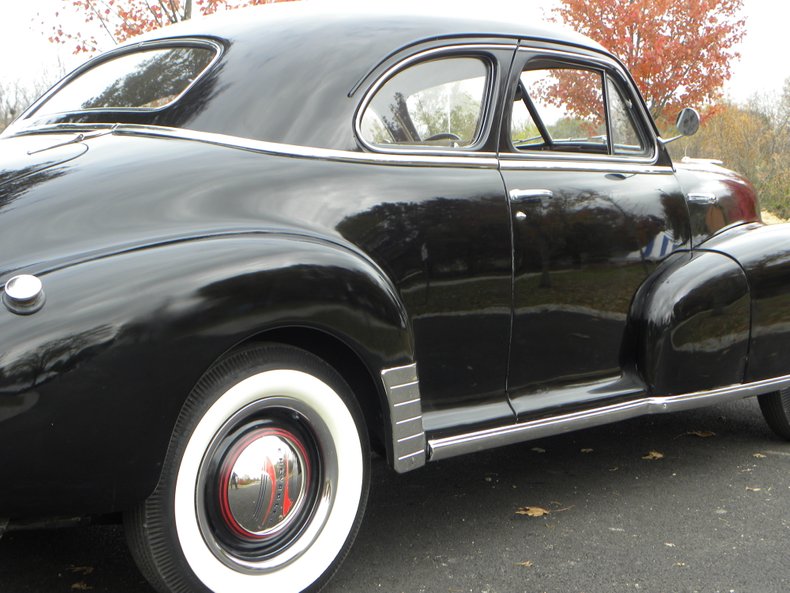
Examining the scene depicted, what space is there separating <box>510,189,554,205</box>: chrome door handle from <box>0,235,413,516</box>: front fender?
3.56ft

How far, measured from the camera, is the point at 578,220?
3580 mm

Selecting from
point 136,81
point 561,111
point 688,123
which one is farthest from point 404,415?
point 688,123

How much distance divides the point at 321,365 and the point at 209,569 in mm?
655

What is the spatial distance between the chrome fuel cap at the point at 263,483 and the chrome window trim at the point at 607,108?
1464 mm

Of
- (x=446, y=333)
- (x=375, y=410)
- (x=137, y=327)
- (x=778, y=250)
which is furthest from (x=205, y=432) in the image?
(x=778, y=250)

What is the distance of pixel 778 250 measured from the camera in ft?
13.3

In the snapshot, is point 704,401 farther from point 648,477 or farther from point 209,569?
point 209,569

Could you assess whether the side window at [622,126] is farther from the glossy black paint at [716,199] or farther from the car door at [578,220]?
the glossy black paint at [716,199]

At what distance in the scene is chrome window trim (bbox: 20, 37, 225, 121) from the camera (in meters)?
3.16

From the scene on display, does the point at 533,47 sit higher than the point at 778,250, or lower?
higher

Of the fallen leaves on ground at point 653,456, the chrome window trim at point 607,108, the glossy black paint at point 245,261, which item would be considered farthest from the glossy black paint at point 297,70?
the fallen leaves on ground at point 653,456

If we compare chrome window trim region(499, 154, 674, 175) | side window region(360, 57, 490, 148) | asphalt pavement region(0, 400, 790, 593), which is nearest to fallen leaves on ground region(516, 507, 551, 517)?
asphalt pavement region(0, 400, 790, 593)

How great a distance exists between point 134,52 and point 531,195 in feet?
5.57

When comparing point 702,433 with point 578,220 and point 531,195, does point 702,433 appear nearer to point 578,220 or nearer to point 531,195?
point 578,220
